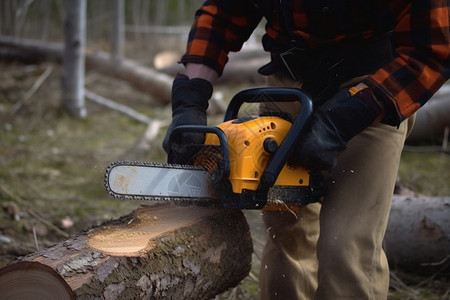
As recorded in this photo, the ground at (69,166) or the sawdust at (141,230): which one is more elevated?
the sawdust at (141,230)

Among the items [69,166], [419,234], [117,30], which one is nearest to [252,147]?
[419,234]

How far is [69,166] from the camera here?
211 inches

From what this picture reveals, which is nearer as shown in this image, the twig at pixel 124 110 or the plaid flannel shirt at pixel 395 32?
the plaid flannel shirt at pixel 395 32

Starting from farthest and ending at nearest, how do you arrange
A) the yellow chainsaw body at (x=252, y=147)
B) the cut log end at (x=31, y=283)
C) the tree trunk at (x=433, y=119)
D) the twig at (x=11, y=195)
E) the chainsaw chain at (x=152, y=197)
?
1. the tree trunk at (x=433, y=119)
2. the twig at (x=11, y=195)
3. the yellow chainsaw body at (x=252, y=147)
4. the chainsaw chain at (x=152, y=197)
5. the cut log end at (x=31, y=283)

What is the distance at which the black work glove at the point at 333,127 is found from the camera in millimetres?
1979

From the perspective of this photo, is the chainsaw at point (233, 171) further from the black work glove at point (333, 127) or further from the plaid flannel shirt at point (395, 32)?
the plaid flannel shirt at point (395, 32)

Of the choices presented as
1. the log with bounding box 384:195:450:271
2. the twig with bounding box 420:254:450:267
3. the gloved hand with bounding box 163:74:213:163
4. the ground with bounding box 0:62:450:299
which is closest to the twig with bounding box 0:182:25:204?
the ground with bounding box 0:62:450:299

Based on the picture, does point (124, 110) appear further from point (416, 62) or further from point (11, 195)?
point (416, 62)

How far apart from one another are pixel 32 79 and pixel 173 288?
24.1ft

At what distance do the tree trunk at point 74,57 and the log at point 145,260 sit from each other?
513 centimetres

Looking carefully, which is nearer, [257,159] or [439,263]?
[257,159]

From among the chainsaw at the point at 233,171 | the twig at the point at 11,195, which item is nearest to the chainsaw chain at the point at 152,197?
the chainsaw at the point at 233,171

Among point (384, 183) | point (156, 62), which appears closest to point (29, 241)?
point (384, 183)

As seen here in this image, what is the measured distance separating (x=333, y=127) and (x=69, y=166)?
385cm
